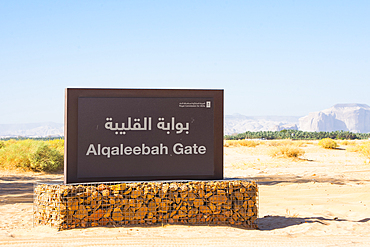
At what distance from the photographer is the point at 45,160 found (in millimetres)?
18172

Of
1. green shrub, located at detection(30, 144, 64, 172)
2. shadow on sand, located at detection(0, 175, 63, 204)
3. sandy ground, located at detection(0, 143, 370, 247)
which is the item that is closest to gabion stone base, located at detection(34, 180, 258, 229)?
sandy ground, located at detection(0, 143, 370, 247)

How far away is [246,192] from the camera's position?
6.77 m

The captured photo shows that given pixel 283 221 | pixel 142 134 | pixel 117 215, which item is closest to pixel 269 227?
pixel 283 221

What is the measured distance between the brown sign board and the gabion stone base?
0.25m

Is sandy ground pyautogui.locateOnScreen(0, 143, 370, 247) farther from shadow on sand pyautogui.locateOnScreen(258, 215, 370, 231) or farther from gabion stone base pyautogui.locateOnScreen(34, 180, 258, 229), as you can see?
gabion stone base pyautogui.locateOnScreen(34, 180, 258, 229)

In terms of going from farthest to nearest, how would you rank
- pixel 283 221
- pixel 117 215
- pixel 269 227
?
1. pixel 283 221
2. pixel 269 227
3. pixel 117 215

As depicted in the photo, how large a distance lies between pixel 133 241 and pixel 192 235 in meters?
1.02

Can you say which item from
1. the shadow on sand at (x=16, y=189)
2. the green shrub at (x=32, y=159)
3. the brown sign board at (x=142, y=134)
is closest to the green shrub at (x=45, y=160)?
the green shrub at (x=32, y=159)

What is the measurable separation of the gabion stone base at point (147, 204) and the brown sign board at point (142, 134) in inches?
9.7

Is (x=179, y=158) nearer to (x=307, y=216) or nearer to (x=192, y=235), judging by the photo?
(x=192, y=235)

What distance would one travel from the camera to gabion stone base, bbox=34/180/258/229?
636cm

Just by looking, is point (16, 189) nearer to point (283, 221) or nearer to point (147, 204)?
point (147, 204)

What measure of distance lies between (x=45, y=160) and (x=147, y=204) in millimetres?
13251

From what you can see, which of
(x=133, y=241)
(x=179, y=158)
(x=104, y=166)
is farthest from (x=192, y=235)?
(x=104, y=166)
